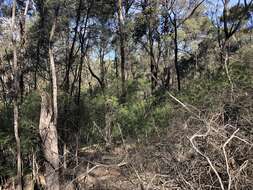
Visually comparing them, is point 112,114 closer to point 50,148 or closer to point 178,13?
point 50,148

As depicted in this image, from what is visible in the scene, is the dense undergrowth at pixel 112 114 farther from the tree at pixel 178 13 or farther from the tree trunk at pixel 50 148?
the tree at pixel 178 13

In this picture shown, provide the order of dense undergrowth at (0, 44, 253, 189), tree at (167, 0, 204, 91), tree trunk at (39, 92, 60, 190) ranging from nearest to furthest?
1. tree trunk at (39, 92, 60, 190)
2. dense undergrowth at (0, 44, 253, 189)
3. tree at (167, 0, 204, 91)

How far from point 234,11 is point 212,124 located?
16.0 metres

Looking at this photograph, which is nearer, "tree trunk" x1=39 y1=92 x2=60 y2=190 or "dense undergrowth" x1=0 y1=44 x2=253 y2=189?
"tree trunk" x1=39 y1=92 x2=60 y2=190

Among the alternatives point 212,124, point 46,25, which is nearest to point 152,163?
point 212,124

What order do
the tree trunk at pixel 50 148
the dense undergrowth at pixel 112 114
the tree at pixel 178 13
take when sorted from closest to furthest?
1. the tree trunk at pixel 50 148
2. the dense undergrowth at pixel 112 114
3. the tree at pixel 178 13

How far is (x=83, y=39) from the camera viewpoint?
66.0 feet

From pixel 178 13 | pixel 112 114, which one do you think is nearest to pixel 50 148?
pixel 112 114

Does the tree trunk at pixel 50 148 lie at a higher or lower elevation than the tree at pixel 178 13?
lower

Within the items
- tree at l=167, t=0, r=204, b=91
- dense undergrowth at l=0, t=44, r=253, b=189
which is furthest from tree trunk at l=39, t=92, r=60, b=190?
tree at l=167, t=0, r=204, b=91

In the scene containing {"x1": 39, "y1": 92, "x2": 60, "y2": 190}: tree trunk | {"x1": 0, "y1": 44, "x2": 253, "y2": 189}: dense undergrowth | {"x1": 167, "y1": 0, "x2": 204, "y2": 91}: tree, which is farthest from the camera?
{"x1": 167, "y1": 0, "x2": 204, "y2": 91}: tree

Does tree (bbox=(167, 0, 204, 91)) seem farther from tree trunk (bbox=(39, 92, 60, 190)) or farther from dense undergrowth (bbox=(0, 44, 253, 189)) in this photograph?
tree trunk (bbox=(39, 92, 60, 190))

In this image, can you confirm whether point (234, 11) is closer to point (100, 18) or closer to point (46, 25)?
point (100, 18)

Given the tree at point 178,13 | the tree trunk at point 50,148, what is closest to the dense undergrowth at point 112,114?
the tree trunk at point 50,148
